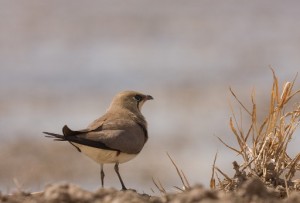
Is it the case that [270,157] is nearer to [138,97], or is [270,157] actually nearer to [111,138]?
[111,138]

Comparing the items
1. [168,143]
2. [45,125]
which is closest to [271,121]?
[168,143]

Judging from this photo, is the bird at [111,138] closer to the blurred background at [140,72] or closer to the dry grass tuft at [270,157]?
the dry grass tuft at [270,157]

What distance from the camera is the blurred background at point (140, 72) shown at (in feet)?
47.7

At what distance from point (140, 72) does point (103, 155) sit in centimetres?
1144

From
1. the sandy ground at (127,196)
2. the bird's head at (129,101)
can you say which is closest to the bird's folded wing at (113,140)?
the bird's head at (129,101)

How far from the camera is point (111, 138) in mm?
7715

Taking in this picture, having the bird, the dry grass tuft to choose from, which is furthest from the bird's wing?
the dry grass tuft

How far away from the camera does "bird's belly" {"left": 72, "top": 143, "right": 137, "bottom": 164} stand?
25.3ft

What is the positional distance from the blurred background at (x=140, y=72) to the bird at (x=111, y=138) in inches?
147

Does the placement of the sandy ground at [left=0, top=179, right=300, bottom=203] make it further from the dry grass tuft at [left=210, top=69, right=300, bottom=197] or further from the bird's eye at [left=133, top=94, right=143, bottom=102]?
the bird's eye at [left=133, top=94, right=143, bottom=102]

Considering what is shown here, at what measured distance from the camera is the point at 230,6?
24969 millimetres

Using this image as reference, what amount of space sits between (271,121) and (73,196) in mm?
2115

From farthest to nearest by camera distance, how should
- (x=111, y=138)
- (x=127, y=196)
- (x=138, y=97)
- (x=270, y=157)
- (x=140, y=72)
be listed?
1. (x=140, y=72)
2. (x=138, y=97)
3. (x=111, y=138)
4. (x=270, y=157)
5. (x=127, y=196)

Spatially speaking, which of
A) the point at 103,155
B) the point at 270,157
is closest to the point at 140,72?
the point at 103,155
